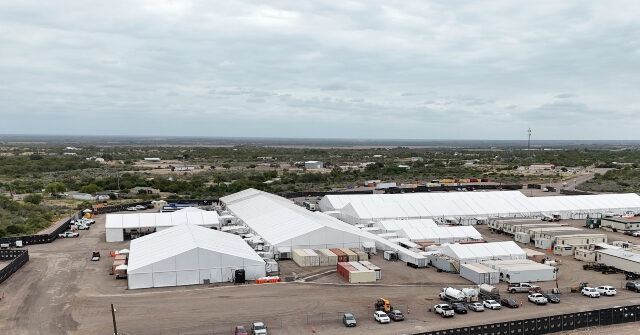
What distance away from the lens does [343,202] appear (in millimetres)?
66500

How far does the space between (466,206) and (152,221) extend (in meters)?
38.4

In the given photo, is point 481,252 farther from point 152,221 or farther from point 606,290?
point 152,221

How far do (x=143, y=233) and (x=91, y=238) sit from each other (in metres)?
5.22

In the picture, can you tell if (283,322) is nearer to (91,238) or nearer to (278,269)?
(278,269)

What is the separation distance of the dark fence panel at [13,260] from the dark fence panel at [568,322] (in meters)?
36.8

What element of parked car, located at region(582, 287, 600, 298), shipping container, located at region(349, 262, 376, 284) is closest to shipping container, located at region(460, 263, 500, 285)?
parked car, located at region(582, 287, 600, 298)

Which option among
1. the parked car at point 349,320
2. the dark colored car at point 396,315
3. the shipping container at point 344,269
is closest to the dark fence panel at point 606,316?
the dark colored car at point 396,315

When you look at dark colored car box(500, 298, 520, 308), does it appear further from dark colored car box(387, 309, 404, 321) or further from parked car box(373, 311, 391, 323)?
parked car box(373, 311, 391, 323)

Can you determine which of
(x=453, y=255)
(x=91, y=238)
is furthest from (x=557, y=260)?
(x=91, y=238)

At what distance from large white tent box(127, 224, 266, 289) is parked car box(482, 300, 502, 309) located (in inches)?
609

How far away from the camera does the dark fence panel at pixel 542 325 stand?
2618 cm

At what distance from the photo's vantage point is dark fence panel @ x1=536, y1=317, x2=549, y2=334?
26.2m

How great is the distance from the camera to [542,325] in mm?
26281

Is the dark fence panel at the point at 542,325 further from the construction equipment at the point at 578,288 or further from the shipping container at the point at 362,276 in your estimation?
the shipping container at the point at 362,276
